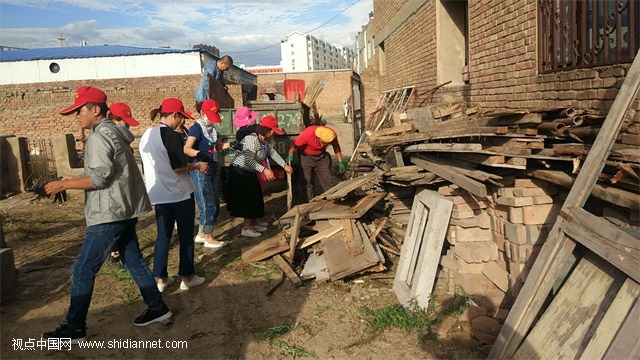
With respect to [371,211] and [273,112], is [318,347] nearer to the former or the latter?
[371,211]

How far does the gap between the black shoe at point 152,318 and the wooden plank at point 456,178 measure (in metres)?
2.83

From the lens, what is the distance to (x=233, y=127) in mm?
8781

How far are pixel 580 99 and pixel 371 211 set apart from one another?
2.73m

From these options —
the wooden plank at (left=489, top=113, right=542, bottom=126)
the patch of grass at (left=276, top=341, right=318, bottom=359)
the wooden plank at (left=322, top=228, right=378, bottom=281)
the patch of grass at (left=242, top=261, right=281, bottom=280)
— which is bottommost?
the patch of grass at (left=276, top=341, right=318, bottom=359)

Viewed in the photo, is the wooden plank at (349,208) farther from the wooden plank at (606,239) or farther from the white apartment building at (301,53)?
the white apartment building at (301,53)

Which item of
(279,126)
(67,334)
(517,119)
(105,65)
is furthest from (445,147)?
(105,65)

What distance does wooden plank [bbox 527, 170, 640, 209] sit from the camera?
2763 mm

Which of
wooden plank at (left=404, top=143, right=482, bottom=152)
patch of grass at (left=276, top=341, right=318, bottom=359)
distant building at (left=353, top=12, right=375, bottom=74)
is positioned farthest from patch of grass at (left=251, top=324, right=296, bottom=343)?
distant building at (left=353, top=12, right=375, bottom=74)

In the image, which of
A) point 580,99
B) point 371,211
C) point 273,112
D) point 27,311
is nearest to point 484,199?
point 580,99

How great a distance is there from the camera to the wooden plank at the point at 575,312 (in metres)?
2.59

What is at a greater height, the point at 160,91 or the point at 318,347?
the point at 160,91

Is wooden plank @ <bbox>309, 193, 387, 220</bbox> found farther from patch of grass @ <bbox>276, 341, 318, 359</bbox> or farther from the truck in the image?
the truck

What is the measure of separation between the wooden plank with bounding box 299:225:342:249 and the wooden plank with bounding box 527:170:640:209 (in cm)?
228

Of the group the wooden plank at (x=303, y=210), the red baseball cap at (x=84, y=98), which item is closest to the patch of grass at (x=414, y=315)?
the wooden plank at (x=303, y=210)
